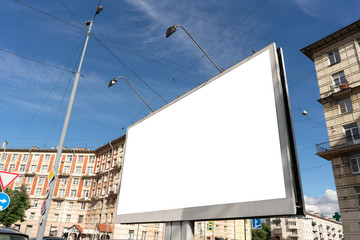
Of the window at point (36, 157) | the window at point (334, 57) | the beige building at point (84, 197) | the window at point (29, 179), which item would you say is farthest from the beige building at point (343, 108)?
the window at point (36, 157)

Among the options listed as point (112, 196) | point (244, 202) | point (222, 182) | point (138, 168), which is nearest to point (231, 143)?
point (222, 182)

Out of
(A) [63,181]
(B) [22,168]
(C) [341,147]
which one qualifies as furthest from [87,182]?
(C) [341,147]

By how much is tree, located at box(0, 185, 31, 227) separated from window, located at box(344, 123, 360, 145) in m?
37.6

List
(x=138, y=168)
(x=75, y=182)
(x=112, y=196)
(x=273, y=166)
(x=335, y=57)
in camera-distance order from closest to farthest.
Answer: (x=273, y=166), (x=138, y=168), (x=335, y=57), (x=112, y=196), (x=75, y=182)

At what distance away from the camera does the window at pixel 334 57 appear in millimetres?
21581

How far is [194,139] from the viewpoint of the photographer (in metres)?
6.59

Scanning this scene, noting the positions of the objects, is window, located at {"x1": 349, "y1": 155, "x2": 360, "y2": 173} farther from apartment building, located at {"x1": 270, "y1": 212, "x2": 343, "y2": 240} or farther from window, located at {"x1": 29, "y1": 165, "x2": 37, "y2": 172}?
apartment building, located at {"x1": 270, "y1": 212, "x2": 343, "y2": 240}

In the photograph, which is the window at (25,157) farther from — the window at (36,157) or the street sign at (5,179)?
the street sign at (5,179)

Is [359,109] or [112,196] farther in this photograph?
[112,196]

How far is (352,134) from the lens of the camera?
1900 centimetres

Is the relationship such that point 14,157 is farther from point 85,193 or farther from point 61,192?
point 85,193

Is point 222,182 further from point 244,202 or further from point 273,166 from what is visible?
point 273,166

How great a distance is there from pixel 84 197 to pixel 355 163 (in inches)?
1742

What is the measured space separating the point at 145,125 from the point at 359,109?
18.4 meters
